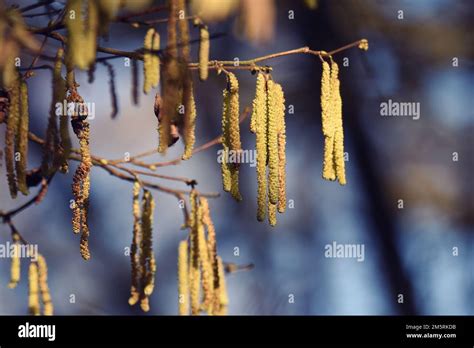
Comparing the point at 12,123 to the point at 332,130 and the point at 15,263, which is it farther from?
the point at 332,130

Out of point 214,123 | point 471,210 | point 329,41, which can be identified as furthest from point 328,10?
point 471,210

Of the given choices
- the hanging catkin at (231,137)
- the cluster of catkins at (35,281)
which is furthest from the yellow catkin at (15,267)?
the hanging catkin at (231,137)

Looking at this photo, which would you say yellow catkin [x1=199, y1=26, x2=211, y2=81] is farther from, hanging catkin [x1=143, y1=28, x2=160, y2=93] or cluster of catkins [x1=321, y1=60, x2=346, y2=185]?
cluster of catkins [x1=321, y1=60, x2=346, y2=185]

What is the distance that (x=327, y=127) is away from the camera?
5.09 feet

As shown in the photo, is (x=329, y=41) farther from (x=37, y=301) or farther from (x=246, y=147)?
(x=37, y=301)

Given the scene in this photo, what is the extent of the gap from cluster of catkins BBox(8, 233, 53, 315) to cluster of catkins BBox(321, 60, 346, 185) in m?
0.57

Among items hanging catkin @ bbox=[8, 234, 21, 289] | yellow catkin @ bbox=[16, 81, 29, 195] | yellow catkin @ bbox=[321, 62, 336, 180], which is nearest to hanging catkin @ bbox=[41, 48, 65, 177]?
yellow catkin @ bbox=[16, 81, 29, 195]

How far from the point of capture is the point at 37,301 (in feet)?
4.78

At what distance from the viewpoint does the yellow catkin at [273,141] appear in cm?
150

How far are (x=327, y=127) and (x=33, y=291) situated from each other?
64cm

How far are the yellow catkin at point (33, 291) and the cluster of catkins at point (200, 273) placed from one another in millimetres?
271

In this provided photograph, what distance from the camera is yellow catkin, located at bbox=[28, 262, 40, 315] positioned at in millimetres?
1450
